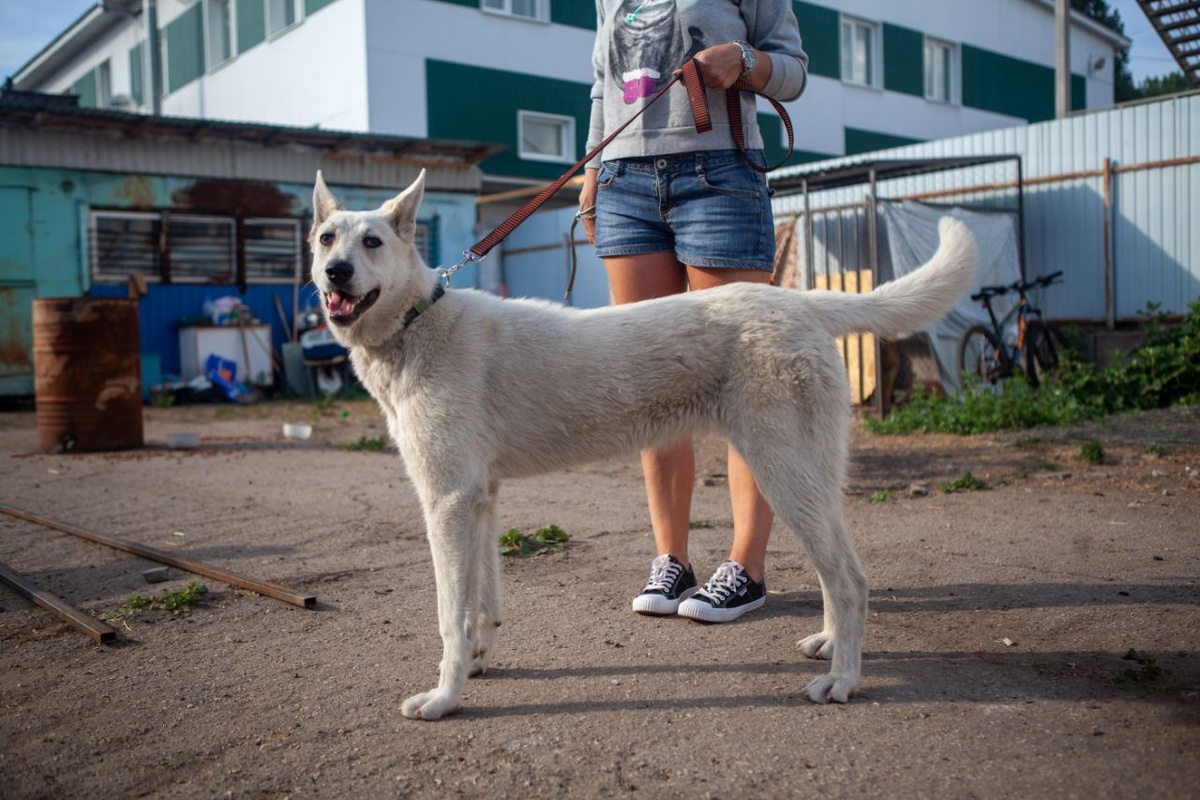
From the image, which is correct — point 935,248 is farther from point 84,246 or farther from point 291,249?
point 84,246

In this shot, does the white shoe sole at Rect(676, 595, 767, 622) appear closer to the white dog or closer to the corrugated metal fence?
the white dog

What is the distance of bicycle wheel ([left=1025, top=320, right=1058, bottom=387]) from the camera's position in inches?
427

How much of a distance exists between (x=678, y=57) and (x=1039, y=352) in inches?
364

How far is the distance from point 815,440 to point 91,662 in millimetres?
2653

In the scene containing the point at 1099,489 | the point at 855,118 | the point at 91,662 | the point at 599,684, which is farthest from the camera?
the point at 855,118

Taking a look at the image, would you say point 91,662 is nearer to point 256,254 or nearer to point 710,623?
point 710,623

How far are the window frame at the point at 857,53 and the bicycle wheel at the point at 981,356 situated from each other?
15553 millimetres

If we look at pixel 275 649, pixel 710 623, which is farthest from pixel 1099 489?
pixel 275 649

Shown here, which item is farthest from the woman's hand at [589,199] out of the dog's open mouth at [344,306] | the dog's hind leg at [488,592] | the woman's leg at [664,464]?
the dog's hind leg at [488,592]

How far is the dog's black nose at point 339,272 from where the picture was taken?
3150 mm

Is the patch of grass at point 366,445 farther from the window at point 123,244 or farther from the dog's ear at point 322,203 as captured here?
the window at point 123,244

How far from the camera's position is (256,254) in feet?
50.9

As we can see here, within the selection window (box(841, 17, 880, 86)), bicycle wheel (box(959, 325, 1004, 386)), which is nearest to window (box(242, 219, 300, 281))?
bicycle wheel (box(959, 325, 1004, 386))

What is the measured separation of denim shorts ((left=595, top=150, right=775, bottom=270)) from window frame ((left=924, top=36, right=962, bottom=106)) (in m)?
25.3
